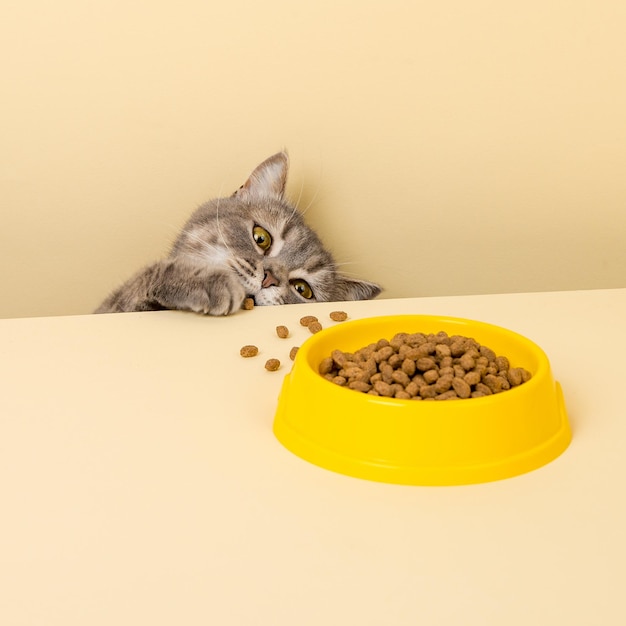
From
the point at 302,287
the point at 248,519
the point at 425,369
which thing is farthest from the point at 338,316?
the point at 248,519

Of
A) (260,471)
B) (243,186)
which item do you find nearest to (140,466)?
(260,471)

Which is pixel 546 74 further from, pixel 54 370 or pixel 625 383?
pixel 54 370

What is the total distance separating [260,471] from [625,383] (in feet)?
1.95

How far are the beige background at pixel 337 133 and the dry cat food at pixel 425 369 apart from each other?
81 centimetres

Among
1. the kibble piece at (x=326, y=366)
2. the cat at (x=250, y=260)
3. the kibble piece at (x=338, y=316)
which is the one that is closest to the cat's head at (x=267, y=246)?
the cat at (x=250, y=260)

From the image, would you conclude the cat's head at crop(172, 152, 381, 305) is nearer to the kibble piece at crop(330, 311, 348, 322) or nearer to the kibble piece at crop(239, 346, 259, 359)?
the kibble piece at crop(330, 311, 348, 322)

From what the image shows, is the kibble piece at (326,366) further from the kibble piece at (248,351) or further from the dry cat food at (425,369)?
the kibble piece at (248,351)

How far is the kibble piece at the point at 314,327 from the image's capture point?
4.66ft

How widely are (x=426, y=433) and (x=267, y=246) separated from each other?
0.96m

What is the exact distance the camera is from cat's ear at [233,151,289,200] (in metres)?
1.74

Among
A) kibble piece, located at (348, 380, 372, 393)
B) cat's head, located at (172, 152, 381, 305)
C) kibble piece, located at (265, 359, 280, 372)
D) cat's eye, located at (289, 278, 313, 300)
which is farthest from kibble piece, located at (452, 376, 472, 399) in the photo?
cat's eye, located at (289, 278, 313, 300)

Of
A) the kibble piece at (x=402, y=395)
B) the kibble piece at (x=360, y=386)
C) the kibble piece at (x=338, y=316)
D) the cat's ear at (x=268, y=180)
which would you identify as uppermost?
the cat's ear at (x=268, y=180)

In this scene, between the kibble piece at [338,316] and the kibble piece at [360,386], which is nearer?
the kibble piece at [360,386]

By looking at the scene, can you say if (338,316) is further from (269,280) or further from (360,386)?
(360,386)
